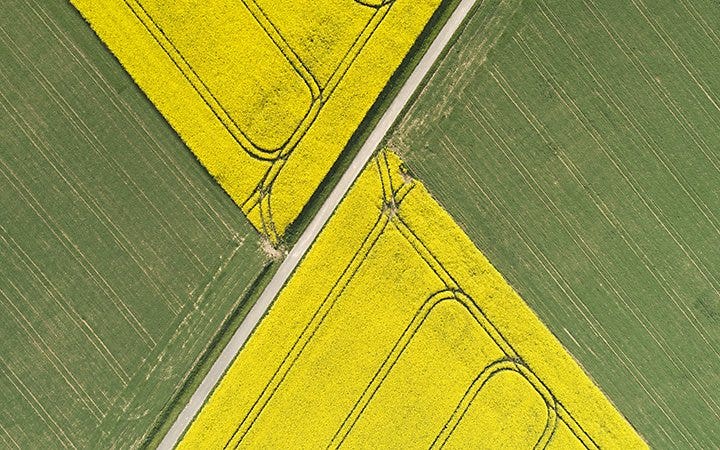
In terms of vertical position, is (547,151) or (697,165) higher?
(547,151)

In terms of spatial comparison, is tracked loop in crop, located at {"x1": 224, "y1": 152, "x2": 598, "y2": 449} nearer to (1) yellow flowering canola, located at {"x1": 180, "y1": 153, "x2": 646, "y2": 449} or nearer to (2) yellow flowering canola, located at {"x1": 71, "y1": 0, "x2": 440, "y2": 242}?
(1) yellow flowering canola, located at {"x1": 180, "y1": 153, "x2": 646, "y2": 449}

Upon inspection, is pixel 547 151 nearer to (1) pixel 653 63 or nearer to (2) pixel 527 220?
(2) pixel 527 220

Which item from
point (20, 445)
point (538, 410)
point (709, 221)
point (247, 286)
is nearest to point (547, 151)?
point (709, 221)

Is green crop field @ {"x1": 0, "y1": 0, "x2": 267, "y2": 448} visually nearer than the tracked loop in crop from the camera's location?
Yes

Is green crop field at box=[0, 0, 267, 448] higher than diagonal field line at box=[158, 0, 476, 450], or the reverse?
green crop field at box=[0, 0, 267, 448]

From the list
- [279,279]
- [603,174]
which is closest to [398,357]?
[279,279]

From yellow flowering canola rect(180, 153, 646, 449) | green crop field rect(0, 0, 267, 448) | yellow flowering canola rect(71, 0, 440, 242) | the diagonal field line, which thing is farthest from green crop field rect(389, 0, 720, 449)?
green crop field rect(0, 0, 267, 448)

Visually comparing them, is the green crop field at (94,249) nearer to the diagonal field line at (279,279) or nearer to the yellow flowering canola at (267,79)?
the diagonal field line at (279,279)
